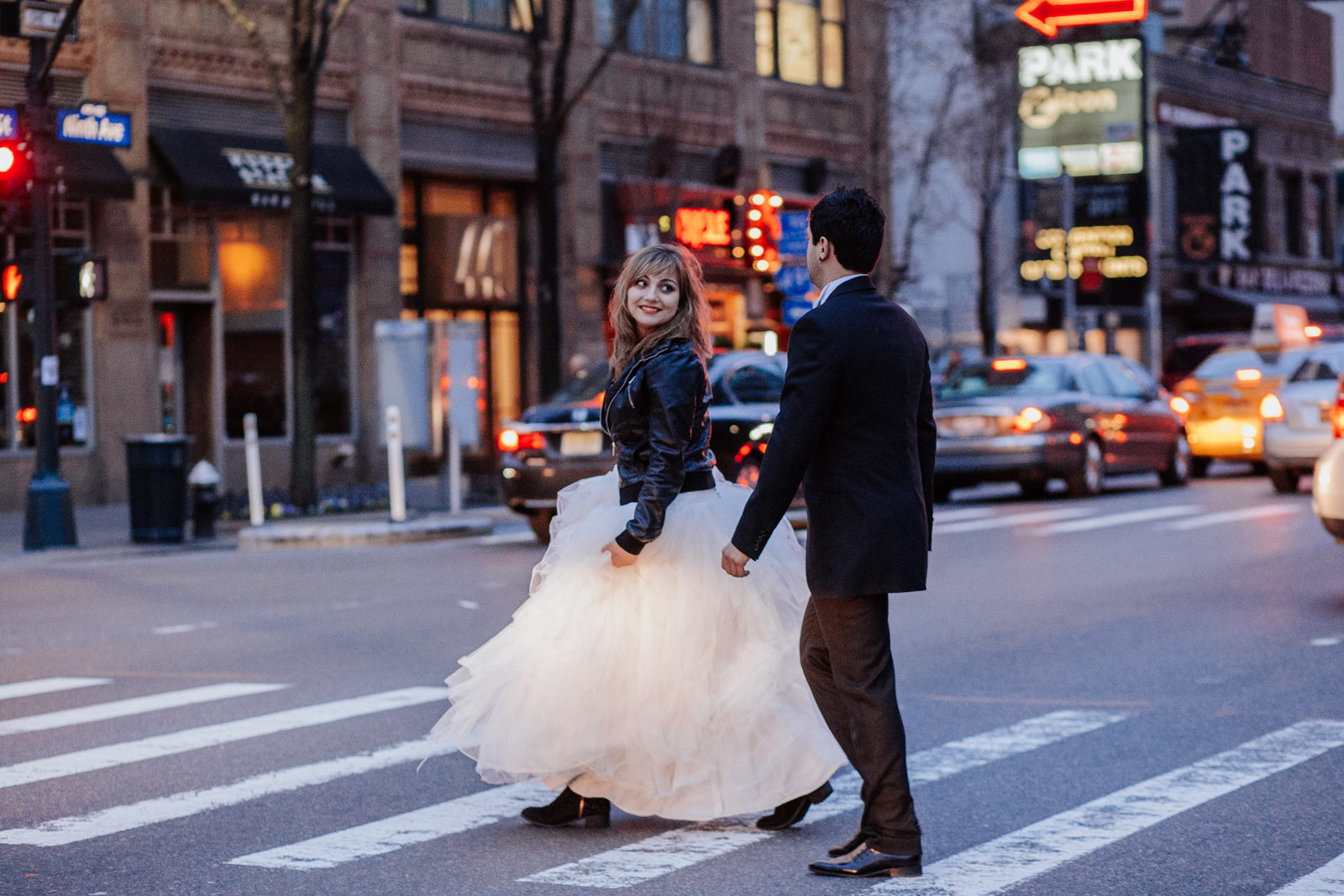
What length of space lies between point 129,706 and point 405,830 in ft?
9.95

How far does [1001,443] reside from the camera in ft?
66.2

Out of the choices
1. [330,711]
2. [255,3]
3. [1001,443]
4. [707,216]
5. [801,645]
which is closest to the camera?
[801,645]

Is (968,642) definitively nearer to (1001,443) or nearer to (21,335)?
(1001,443)

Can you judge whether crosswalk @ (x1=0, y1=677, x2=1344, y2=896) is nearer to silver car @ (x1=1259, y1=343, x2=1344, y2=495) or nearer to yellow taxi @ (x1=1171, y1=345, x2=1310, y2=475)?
silver car @ (x1=1259, y1=343, x2=1344, y2=495)

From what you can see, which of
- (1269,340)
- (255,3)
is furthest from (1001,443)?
(255,3)

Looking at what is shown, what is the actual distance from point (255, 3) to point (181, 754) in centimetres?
1777

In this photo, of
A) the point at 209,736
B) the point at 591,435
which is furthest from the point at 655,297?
the point at 591,435

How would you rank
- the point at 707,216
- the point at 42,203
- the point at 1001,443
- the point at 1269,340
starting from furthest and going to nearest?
the point at 707,216 → the point at 1269,340 → the point at 1001,443 → the point at 42,203

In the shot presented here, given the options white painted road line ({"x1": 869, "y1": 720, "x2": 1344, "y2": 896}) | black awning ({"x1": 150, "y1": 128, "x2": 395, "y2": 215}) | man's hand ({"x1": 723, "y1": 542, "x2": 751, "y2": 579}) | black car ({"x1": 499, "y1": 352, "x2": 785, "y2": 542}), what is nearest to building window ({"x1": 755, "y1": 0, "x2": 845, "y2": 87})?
black awning ({"x1": 150, "y1": 128, "x2": 395, "y2": 215})

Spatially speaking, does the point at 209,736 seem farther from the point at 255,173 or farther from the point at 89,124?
the point at 255,173

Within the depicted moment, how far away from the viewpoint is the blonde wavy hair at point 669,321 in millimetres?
5891

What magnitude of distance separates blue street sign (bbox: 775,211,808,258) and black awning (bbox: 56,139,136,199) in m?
9.69

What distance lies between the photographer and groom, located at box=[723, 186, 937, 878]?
5266mm

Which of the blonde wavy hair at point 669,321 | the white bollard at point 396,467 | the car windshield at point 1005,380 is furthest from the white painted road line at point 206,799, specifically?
the car windshield at point 1005,380
